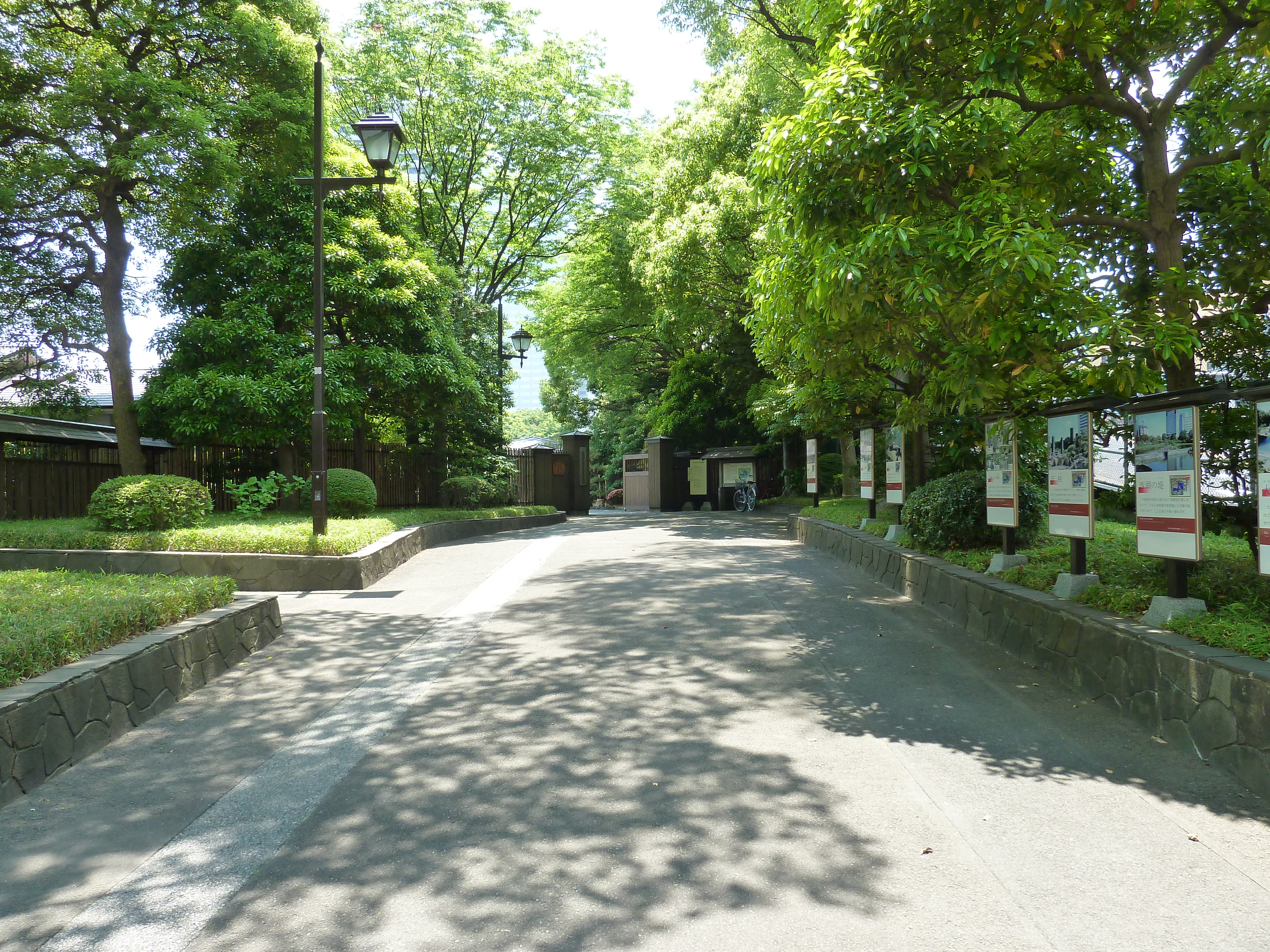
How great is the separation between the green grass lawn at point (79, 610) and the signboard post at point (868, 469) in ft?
32.0

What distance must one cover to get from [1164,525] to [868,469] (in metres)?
8.67

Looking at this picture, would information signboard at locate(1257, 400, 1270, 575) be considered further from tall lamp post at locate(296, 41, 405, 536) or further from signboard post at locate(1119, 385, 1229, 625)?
tall lamp post at locate(296, 41, 405, 536)

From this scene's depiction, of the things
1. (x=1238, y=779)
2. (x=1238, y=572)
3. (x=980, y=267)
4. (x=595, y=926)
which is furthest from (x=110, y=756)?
(x=1238, y=572)

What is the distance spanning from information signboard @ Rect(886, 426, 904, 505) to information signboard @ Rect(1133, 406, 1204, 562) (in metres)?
6.17

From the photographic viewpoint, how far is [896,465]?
480 inches

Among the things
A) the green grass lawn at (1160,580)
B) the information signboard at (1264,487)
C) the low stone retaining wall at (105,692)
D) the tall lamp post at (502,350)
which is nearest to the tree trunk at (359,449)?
the tall lamp post at (502,350)

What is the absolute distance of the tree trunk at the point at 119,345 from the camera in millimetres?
14758

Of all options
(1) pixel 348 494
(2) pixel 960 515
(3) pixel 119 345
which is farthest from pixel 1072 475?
(3) pixel 119 345

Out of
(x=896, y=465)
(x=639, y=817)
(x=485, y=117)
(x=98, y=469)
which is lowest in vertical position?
(x=639, y=817)

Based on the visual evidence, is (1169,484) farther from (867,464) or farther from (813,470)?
(813,470)

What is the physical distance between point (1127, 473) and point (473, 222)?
21.3 m

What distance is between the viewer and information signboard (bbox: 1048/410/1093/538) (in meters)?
6.51

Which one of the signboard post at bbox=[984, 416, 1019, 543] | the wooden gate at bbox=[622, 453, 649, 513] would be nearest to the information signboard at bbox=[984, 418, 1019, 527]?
the signboard post at bbox=[984, 416, 1019, 543]

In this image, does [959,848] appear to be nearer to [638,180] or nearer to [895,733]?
[895,733]
